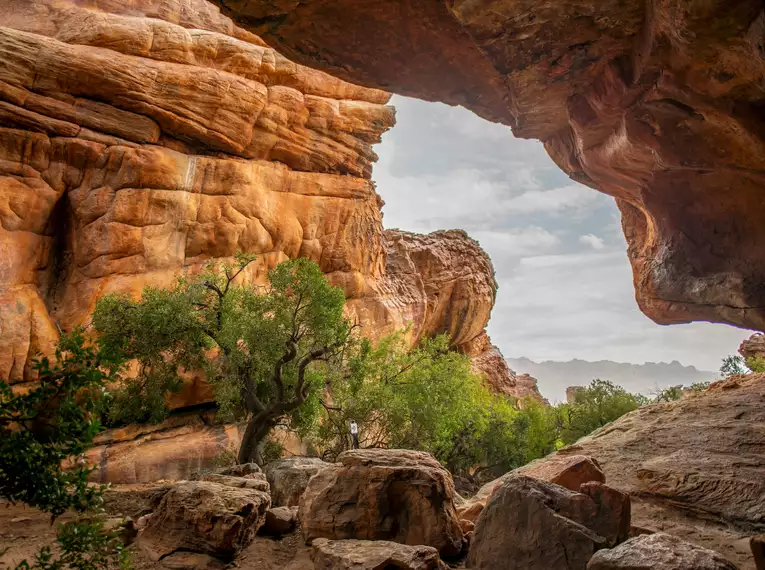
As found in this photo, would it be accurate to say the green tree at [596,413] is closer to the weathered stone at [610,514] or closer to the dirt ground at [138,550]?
the weathered stone at [610,514]

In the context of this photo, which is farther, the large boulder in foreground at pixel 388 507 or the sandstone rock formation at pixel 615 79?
the large boulder in foreground at pixel 388 507

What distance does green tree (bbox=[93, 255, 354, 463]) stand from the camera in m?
19.3

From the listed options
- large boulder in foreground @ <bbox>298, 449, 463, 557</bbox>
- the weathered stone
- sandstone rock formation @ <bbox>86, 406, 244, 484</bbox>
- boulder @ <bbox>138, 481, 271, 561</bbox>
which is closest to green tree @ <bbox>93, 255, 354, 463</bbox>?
sandstone rock formation @ <bbox>86, 406, 244, 484</bbox>

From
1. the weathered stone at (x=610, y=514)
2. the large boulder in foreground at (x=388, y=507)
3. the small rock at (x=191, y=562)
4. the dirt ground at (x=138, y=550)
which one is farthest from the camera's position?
the large boulder in foreground at (x=388, y=507)

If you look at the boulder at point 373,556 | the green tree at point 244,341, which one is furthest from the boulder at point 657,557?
the green tree at point 244,341

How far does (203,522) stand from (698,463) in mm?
11353

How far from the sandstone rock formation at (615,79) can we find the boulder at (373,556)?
1003 centimetres

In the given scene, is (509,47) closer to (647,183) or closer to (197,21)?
(647,183)

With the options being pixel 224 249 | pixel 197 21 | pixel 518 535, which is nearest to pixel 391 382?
pixel 224 249

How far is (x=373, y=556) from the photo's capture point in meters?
7.82

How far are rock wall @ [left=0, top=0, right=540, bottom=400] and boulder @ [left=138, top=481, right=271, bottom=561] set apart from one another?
1481 centimetres

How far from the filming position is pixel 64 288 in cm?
2417

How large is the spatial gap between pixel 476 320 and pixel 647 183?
2967 cm

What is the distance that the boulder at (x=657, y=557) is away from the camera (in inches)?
237
